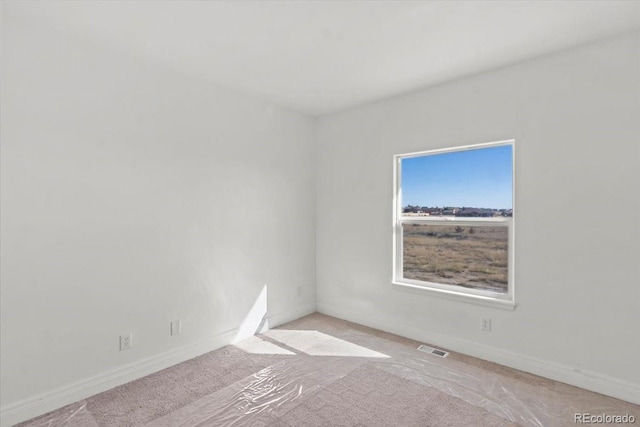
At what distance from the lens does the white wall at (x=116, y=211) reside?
217cm

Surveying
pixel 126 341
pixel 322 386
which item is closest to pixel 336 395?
pixel 322 386

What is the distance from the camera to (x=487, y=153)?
3082 mm

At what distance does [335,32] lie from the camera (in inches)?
91.0

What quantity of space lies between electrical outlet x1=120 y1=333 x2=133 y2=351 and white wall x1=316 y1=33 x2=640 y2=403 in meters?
2.49

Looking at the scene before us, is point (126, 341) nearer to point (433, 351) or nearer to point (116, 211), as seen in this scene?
point (116, 211)

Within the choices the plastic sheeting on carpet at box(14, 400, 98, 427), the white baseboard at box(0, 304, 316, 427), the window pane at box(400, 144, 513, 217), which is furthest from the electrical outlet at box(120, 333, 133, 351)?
the window pane at box(400, 144, 513, 217)

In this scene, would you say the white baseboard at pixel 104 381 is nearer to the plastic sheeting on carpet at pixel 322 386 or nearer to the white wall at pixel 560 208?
the plastic sheeting on carpet at pixel 322 386

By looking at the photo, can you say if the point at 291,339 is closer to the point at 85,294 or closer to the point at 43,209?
the point at 85,294

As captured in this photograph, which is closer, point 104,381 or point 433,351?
point 104,381

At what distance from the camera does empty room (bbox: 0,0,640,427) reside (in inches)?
85.3

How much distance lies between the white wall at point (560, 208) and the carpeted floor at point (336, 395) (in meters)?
0.26

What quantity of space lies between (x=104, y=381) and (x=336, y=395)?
1721mm

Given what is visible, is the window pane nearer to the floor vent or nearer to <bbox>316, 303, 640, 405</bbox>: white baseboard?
<bbox>316, 303, 640, 405</bbox>: white baseboard

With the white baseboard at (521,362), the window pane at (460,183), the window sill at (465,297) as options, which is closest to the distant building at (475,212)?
the window pane at (460,183)
